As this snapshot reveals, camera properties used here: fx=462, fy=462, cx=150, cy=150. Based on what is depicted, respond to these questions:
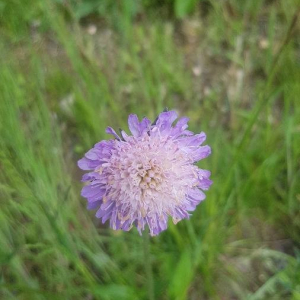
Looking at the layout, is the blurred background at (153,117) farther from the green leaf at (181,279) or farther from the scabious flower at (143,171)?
the scabious flower at (143,171)

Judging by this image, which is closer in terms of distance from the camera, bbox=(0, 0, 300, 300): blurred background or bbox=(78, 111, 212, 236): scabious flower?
bbox=(78, 111, 212, 236): scabious flower

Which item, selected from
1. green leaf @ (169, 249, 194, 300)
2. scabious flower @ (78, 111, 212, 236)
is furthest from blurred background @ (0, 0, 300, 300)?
scabious flower @ (78, 111, 212, 236)

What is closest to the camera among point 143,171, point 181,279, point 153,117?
point 143,171

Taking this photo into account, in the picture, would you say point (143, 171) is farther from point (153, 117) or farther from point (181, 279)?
point (153, 117)

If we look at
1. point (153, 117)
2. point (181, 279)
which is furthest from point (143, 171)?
point (153, 117)

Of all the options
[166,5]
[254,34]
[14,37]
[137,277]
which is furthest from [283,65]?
[14,37]

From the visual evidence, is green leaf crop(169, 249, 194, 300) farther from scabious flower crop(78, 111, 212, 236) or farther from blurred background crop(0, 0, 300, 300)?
scabious flower crop(78, 111, 212, 236)
